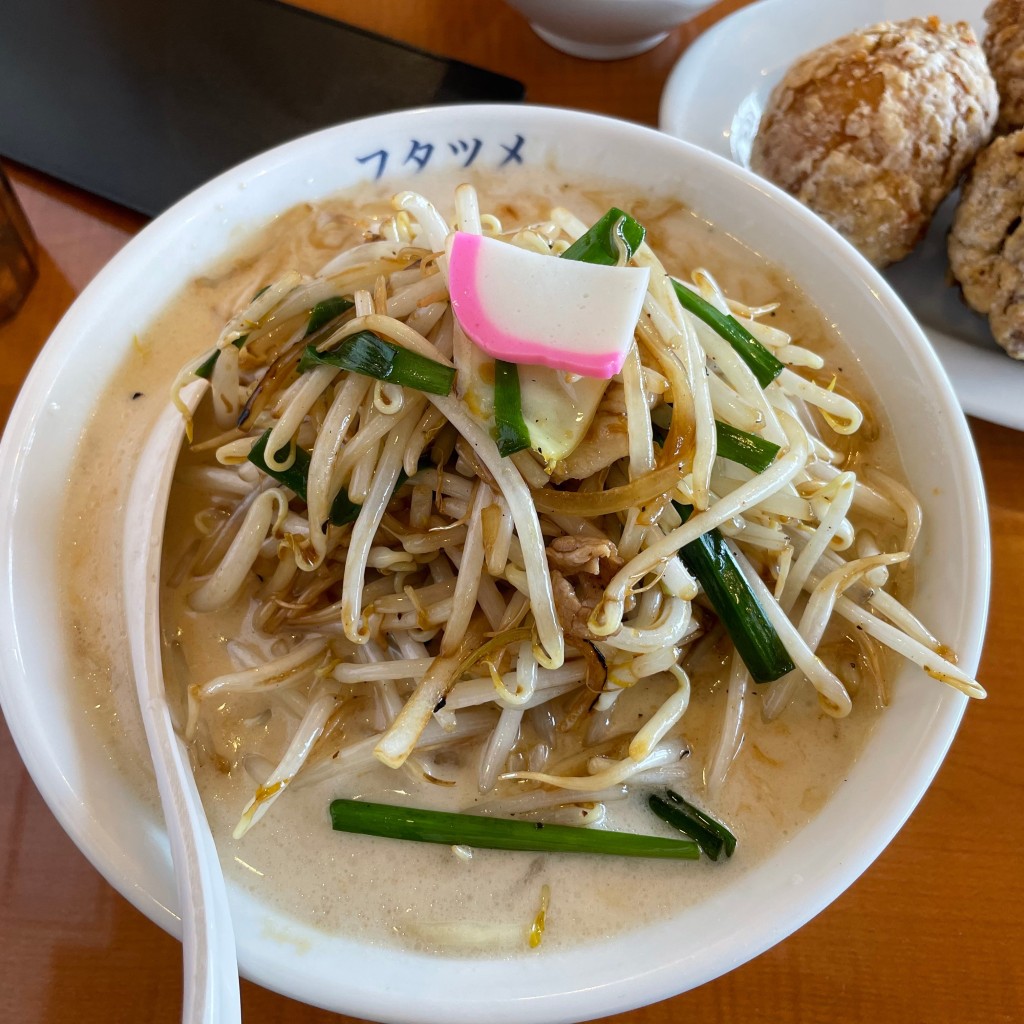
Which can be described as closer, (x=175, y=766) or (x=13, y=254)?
(x=175, y=766)

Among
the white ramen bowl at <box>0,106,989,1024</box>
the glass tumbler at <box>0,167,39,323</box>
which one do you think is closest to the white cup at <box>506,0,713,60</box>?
the white ramen bowl at <box>0,106,989,1024</box>

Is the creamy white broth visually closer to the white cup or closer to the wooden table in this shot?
the wooden table

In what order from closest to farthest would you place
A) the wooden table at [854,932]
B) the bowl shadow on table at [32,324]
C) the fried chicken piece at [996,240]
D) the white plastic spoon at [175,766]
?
1. the white plastic spoon at [175,766]
2. the wooden table at [854,932]
3. the fried chicken piece at [996,240]
4. the bowl shadow on table at [32,324]

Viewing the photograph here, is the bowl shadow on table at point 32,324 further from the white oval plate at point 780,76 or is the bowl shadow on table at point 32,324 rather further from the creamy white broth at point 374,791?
the white oval plate at point 780,76

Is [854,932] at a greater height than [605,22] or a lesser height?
lesser

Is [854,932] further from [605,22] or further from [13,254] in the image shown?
[13,254]

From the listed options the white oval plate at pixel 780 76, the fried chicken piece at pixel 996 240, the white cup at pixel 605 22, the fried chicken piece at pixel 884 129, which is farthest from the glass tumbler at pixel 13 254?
the fried chicken piece at pixel 996 240

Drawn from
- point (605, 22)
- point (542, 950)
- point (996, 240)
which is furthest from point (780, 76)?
point (542, 950)

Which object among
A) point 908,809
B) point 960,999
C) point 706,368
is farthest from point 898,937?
point 706,368
